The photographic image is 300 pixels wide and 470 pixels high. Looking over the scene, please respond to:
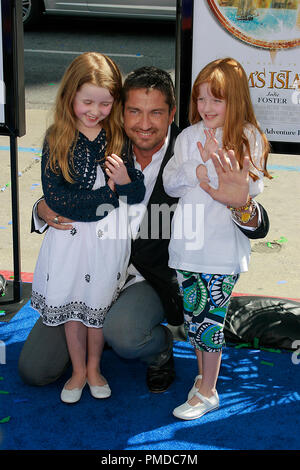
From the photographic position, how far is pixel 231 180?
2.83 meters

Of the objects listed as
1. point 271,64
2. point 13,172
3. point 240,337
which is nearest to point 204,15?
→ point 271,64

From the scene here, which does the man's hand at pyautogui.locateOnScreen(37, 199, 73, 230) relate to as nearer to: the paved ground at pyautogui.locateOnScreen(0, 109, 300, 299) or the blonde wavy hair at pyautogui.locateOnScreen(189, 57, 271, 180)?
the paved ground at pyautogui.locateOnScreen(0, 109, 300, 299)

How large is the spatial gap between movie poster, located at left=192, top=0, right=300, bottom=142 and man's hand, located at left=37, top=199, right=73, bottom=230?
3.40ft

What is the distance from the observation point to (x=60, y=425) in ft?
10.1

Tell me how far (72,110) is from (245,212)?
34.6 inches

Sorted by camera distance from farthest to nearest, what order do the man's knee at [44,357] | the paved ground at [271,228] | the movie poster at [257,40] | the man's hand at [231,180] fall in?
1. the paved ground at [271,228]
2. the movie poster at [257,40]
3. the man's knee at [44,357]
4. the man's hand at [231,180]

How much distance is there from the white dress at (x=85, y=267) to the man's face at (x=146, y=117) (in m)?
0.24

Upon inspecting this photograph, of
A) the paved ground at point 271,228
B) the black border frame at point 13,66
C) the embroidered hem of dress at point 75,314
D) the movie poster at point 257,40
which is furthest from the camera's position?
the paved ground at point 271,228

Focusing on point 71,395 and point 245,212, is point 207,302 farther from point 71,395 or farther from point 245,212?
point 71,395

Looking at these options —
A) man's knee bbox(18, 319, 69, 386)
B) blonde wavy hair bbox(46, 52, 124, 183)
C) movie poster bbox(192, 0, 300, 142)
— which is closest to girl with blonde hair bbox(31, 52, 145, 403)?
blonde wavy hair bbox(46, 52, 124, 183)

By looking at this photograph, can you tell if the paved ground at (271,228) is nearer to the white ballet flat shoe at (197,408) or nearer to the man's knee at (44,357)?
the man's knee at (44,357)

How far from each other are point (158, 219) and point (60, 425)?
1.04 m

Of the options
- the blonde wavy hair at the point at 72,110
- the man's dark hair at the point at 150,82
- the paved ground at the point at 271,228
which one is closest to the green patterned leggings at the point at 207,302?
the blonde wavy hair at the point at 72,110

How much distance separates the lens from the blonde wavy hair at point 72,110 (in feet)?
9.77
